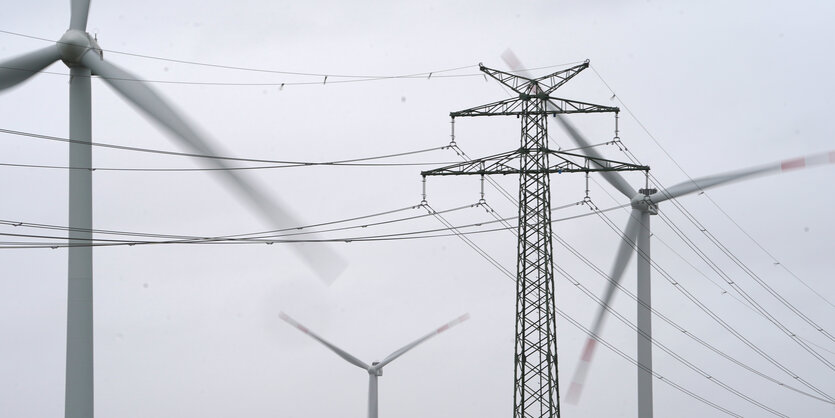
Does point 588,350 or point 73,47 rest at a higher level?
point 73,47

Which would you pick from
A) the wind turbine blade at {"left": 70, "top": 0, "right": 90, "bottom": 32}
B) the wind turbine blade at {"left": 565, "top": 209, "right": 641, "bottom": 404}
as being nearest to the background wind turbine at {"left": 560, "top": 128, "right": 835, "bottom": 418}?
the wind turbine blade at {"left": 565, "top": 209, "right": 641, "bottom": 404}

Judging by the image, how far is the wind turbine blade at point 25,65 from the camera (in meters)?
38.3

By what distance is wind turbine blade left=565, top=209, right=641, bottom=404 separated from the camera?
5706cm

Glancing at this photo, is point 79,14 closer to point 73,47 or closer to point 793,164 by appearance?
point 73,47

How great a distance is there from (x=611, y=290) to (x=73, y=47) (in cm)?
3197

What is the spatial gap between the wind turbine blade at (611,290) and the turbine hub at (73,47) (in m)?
25.6

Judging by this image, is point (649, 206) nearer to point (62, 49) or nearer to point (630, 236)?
point (630, 236)

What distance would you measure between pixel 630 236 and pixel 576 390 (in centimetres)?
1425

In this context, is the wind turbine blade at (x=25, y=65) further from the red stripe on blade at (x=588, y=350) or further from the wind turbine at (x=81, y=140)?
the red stripe on blade at (x=588, y=350)

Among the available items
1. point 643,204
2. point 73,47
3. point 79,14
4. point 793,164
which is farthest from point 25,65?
point 643,204

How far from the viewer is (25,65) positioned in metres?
40.2

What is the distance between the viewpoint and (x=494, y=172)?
53.7 meters

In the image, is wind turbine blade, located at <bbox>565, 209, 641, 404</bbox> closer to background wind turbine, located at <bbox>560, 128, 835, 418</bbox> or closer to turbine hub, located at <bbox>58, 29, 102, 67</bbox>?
background wind turbine, located at <bbox>560, 128, 835, 418</bbox>

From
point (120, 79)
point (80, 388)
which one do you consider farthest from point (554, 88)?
point (80, 388)
